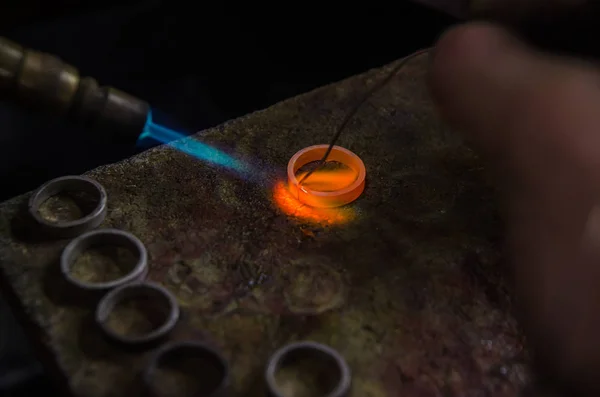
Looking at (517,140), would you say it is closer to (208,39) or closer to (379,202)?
(379,202)

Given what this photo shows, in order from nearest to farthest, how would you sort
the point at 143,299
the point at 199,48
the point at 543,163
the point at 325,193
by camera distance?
the point at 543,163
the point at 143,299
the point at 325,193
the point at 199,48

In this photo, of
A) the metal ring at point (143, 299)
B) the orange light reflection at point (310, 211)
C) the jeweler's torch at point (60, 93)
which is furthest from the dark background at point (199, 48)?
the metal ring at point (143, 299)

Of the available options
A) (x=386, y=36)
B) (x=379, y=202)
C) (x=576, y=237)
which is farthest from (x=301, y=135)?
(x=386, y=36)

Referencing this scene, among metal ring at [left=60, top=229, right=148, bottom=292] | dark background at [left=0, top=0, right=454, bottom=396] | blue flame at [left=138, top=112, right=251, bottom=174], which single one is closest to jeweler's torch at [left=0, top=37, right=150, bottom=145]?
blue flame at [left=138, top=112, right=251, bottom=174]

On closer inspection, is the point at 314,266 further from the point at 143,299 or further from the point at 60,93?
the point at 60,93

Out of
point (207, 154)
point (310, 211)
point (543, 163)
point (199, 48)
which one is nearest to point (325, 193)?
point (310, 211)

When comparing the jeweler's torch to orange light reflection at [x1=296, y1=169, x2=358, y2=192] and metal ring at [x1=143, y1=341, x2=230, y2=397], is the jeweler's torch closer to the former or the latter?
orange light reflection at [x1=296, y1=169, x2=358, y2=192]

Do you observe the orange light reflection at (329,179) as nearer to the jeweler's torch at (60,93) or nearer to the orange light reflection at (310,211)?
the orange light reflection at (310,211)
